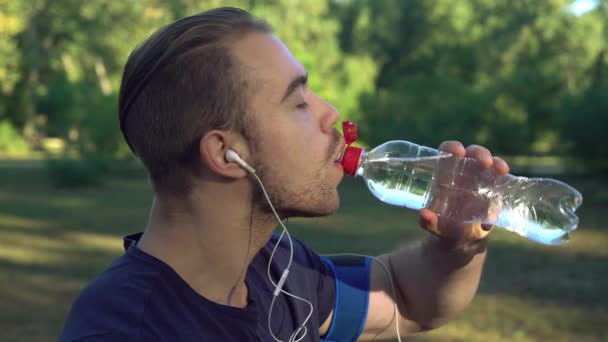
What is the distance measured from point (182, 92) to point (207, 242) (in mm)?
419

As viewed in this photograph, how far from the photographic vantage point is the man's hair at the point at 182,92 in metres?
1.98

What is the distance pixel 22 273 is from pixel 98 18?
29415 mm

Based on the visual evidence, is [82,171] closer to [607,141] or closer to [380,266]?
[607,141]

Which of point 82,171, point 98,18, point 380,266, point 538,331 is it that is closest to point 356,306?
point 380,266

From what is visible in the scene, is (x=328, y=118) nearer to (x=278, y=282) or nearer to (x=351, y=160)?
(x=351, y=160)

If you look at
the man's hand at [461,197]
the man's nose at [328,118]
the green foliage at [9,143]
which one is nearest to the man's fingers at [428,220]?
the man's hand at [461,197]

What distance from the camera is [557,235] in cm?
312

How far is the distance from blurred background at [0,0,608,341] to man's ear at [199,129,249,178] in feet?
16.2

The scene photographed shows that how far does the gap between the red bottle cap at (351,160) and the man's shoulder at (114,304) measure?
0.66m

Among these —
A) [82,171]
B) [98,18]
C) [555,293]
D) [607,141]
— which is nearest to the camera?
[555,293]

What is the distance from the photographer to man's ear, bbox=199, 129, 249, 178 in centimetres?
202

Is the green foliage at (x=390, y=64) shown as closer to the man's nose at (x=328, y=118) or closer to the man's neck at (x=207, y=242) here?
the man's nose at (x=328, y=118)

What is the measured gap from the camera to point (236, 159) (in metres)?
2.02

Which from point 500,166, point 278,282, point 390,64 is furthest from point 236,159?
point 390,64
